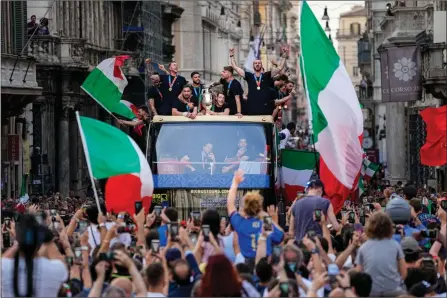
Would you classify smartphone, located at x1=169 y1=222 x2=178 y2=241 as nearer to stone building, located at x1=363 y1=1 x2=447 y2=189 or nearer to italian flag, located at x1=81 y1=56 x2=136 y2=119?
italian flag, located at x1=81 y1=56 x2=136 y2=119

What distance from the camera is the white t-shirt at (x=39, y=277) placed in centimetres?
1312

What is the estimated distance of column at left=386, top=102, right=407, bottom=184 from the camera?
62938 millimetres

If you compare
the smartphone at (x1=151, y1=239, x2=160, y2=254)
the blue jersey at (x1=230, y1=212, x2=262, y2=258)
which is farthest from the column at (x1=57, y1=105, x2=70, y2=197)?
the smartphone at (x1=151, y1=239, x2=160, y2=254)

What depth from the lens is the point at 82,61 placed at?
52344 millimetres

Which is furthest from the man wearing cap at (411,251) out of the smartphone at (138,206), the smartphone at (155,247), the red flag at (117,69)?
the red flag at (117,69)

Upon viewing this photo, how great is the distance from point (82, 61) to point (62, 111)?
173 cm

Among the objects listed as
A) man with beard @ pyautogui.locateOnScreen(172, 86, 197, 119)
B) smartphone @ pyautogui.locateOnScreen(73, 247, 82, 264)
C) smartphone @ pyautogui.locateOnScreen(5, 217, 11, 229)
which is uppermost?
man with beard @ pyautogui.locateOnScreen(172, 86, 197, 119)

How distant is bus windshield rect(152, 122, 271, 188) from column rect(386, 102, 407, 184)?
1499 inches

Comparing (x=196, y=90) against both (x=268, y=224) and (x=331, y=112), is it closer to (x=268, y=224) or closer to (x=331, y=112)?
(x=331, y=112)

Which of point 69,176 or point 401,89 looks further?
point 69,176

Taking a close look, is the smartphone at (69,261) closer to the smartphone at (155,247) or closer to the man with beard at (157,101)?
the smartphone at (155,247)

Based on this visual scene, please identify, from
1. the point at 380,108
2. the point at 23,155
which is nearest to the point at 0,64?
the point at 23,155

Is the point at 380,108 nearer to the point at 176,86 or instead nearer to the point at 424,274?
the point at 176,86

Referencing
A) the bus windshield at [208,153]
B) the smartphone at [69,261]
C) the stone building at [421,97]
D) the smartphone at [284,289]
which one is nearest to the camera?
the smartphone at [284,289]
